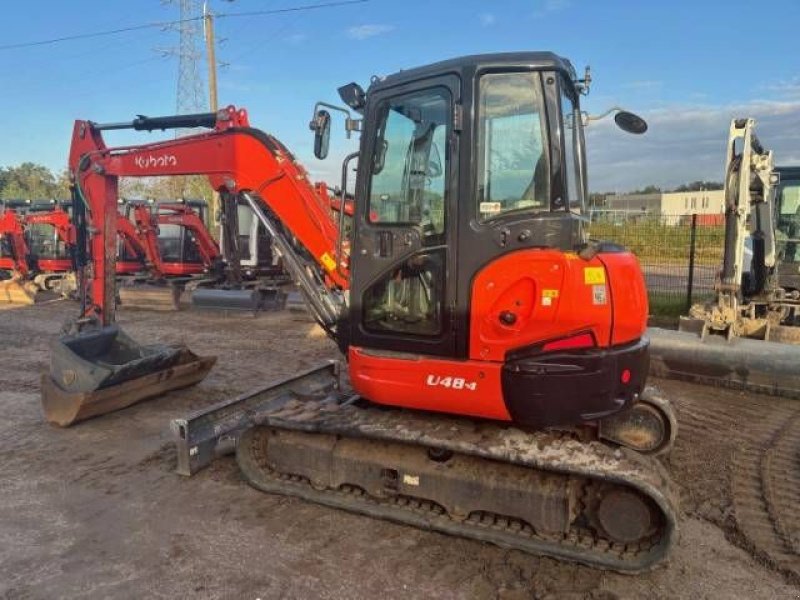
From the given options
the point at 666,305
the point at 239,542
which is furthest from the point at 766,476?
the point at 666,305

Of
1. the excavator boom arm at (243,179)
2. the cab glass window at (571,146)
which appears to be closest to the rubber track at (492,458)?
the excavator boom arm at (243,179)

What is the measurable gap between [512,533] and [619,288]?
148 centimetres

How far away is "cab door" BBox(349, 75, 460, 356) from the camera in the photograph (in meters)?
3.68

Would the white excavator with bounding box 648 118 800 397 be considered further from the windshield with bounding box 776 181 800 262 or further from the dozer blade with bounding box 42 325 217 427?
the dozer blade with bounding box 42 325 217 427

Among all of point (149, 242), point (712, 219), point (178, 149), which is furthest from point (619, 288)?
point (149, 242)

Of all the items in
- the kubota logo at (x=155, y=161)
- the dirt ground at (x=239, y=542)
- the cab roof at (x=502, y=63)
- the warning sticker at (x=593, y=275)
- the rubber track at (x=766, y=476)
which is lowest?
the dirt ground at (x=239, y=542)

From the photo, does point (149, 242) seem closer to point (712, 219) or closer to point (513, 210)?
point (712, 219)

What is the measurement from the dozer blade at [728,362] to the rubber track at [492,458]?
11.8ft

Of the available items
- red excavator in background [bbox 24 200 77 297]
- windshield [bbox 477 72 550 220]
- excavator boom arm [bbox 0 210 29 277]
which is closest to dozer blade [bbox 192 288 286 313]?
red excavator in background [bbox 24 200 77 297]

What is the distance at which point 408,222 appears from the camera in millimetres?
3818

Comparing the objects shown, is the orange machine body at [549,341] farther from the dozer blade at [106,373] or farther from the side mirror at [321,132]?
the dozer blade at [106,373]

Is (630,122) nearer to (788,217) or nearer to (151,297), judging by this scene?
(788,217)

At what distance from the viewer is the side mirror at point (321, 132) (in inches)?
161

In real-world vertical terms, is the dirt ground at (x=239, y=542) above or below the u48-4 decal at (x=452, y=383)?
below
